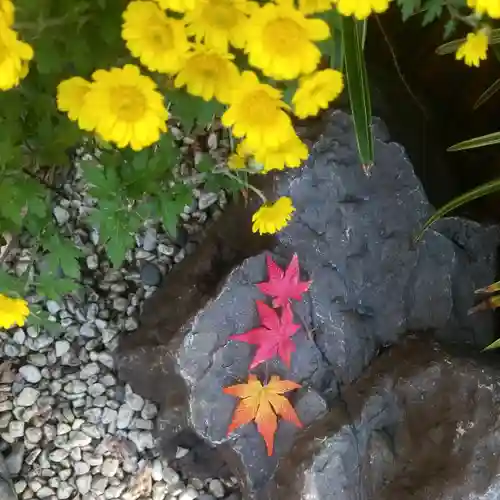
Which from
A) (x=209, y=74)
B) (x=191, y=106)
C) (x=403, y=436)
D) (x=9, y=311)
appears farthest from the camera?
(x=403, y=436)

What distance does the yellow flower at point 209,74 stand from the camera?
667 millimetres

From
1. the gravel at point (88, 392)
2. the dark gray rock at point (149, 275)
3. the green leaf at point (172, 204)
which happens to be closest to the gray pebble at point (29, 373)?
the gravel at point (88, 392)

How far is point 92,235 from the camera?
56.9 inches

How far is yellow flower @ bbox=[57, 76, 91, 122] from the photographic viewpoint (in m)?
0.70

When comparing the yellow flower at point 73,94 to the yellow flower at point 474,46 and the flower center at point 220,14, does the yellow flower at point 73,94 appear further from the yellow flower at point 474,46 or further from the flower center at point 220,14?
the yellow flower at point 474,46

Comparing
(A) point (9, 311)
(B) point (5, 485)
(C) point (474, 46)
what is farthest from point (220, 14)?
(B) point (5, 485)

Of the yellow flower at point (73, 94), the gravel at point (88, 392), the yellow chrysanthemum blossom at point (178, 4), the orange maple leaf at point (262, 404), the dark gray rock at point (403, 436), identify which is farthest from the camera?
the gravel at point (88, 392)

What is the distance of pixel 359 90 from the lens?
1109mm

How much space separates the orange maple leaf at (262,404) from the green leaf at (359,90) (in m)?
0.38

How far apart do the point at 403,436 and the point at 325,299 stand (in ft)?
0.80

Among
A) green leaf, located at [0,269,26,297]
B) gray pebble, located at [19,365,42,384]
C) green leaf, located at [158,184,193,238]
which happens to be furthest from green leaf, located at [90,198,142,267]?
gray pebble, located at [19,365,42,384]

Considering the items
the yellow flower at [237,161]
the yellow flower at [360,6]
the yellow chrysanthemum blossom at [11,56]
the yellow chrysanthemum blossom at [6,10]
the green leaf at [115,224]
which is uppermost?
the yellow flower at [360,6]

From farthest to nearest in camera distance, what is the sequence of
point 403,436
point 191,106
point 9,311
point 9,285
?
point 403,436
point 9,285
point 9,311
point 191,106

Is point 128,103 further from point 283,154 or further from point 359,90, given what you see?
point 359,90
